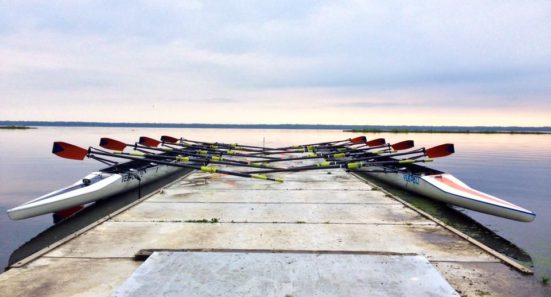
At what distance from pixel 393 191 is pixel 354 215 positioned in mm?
7734

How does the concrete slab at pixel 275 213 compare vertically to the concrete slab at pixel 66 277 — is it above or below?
below

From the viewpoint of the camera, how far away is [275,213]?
9.62 m

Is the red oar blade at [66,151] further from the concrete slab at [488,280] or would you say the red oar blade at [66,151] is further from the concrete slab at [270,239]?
the concrete slab at [488,280]

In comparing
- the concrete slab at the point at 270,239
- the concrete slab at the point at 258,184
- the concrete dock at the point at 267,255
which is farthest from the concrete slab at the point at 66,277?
the concrete slab at the point at 258,184

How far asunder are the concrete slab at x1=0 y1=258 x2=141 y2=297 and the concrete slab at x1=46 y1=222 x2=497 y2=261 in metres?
0.39

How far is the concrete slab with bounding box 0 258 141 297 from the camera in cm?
482

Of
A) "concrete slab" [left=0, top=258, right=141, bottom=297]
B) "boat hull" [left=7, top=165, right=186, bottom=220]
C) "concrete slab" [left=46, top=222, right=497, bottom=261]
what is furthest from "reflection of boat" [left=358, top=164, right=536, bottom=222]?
"boat hull" [left=7, top=165, right=186, bottom=220]

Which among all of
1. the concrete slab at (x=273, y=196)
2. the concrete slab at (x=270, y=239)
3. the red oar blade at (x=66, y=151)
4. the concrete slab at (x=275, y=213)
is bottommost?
the concrete slab at (x=273, y=196)

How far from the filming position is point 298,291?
4.38 metres

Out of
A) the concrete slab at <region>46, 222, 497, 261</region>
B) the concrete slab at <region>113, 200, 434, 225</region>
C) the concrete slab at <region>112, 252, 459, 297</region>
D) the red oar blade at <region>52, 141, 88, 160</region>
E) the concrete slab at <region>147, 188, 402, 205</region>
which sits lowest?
the concrete slab at <region>147, 188, 402, 205</region>

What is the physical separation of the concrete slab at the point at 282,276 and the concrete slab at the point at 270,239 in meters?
1.22

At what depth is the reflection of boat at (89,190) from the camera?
9.49 m

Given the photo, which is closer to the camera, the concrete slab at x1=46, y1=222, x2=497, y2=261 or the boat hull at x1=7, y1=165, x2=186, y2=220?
the concrete slab at x1=46, y1=222, x2=497, y2=261

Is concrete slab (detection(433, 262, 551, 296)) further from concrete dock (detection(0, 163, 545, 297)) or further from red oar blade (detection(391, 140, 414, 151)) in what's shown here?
red oar blade (detection(391, 140, 414, 151))
